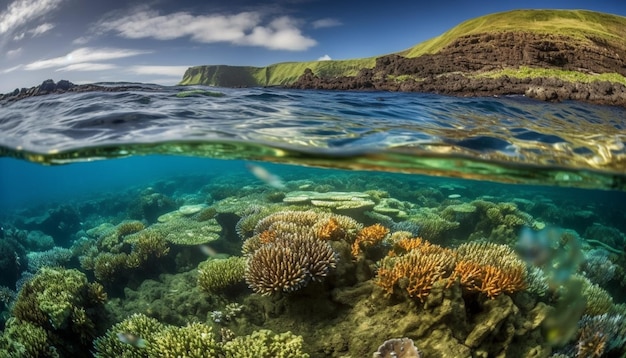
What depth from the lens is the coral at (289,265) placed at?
5.39m

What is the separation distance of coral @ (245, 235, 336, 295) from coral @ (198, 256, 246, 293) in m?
0.60

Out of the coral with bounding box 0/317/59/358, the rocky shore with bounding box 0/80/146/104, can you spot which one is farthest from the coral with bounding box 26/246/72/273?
the rocky shore with bounding box 0/80/146/104

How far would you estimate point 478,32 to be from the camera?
125ft

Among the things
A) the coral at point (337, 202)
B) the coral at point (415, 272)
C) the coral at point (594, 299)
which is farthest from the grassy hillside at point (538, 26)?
the coral at point (415, 272)

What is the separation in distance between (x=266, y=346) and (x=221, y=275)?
1.85 metres

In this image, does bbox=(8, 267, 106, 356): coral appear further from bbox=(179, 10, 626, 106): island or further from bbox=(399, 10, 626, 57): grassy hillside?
bbox=(399, 10, 626, 57): grassy hillside

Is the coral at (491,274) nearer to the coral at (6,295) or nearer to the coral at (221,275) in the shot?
the coral at (221,275)

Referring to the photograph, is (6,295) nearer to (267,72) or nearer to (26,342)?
(26,342)

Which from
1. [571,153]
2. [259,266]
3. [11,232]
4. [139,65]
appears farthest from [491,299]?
[11,232]

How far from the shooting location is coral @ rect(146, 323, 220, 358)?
496 centimetres

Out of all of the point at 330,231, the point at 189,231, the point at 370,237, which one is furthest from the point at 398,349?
the point at 189,231

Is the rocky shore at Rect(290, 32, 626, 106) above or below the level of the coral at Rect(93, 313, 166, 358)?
above

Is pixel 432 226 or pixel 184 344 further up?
pixel 432 226

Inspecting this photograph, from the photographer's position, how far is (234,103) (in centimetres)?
1175
